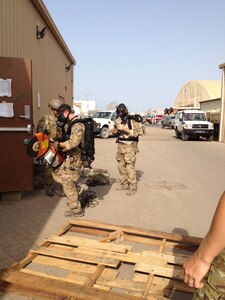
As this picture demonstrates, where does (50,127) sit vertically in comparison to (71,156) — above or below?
above

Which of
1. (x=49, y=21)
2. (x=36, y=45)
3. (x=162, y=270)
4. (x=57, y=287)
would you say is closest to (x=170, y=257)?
(x=162, y=270)

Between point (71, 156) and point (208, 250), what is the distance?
3.71 meters

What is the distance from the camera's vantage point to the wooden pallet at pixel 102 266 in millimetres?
2754

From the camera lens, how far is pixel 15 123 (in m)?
5.87

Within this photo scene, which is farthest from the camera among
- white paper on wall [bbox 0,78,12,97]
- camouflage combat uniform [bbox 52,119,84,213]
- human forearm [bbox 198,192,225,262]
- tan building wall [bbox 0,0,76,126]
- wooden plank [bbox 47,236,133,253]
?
tan building wall [bbox 0,0,76,126]

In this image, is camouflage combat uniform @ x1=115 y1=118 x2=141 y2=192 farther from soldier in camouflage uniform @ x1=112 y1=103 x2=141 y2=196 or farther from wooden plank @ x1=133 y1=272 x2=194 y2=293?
wooden plank @ x1=133 y1=272 x2=194 y2=293

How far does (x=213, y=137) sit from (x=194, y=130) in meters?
3.05

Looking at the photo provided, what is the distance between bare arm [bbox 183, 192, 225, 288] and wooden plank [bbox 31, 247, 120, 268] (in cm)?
172

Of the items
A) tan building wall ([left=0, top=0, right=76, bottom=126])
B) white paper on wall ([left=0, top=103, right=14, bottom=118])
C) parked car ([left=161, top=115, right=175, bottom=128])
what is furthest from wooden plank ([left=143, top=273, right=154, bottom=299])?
parked car ([left=161, top=115, right=175, bottom=128])

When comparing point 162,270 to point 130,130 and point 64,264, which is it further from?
point 130,130

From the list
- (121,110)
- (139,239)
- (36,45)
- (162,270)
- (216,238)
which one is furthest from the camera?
(36,45)

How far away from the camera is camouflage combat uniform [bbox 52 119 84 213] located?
4871 millimetres

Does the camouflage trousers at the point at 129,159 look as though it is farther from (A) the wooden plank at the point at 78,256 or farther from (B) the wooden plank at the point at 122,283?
(B) the wooden plank at the point at 122,283

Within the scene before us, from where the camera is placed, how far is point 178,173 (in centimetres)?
949
